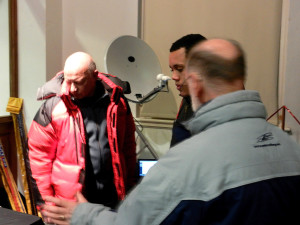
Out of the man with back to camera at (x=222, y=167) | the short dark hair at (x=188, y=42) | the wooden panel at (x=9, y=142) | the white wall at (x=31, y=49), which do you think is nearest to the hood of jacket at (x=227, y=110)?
the man with back to camera at (x=222, y=167)

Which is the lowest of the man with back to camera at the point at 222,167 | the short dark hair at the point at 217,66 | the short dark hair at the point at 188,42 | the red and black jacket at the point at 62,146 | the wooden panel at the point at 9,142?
the wooden panel at the point at 9,142

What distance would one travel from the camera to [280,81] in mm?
2828

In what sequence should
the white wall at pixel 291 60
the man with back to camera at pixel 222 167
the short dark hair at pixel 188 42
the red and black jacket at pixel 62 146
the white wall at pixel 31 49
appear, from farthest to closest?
1. the white wall at pixel 31 49
2. the white wall at pixel 291 60
3. the red and black jacket at pixel 62 146
4. the short dark hair at pixel 188 42
5. the man with back to camera at pixel 222 167

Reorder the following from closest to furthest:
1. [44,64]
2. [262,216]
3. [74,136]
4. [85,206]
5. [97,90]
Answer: [262,216] → [85,206] → [74,136] → [97,90] → [44,64]

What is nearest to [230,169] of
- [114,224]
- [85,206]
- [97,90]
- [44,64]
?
[114,224]

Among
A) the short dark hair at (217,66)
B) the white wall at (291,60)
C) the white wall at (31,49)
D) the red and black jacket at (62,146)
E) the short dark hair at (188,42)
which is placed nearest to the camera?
the short dark hair at (217,66)

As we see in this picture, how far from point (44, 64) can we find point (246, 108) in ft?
8.31

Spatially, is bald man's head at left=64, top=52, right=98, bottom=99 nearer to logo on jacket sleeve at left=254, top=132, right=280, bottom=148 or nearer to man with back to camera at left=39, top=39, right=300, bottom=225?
man with back to camera at left=39, top=39, right=300, bottom=225

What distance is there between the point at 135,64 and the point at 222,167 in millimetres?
2256

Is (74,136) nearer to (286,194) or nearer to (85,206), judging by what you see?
(85,206)

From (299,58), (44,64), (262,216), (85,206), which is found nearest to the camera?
(262,216)

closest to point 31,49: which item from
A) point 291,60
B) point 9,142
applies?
point 9,142

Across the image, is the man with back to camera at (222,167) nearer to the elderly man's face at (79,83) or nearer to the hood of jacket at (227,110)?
the hood of jacket at (227,110)

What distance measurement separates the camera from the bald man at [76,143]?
174cm
